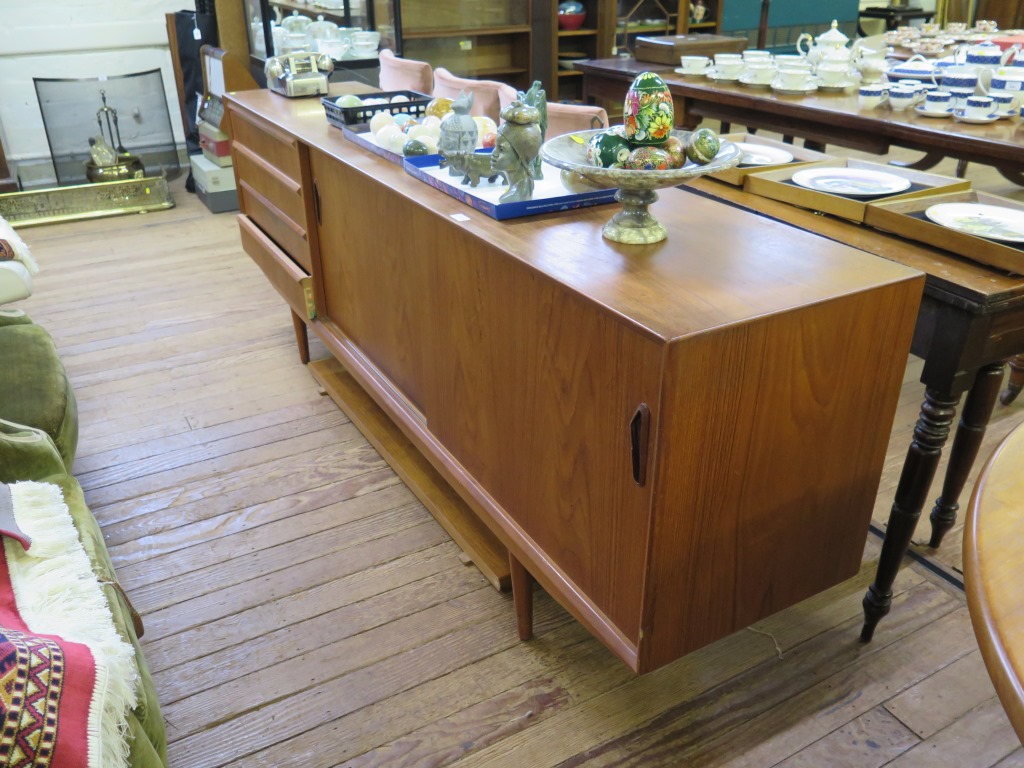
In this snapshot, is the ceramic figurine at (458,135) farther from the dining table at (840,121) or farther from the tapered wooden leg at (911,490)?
the dining table at (840,121)

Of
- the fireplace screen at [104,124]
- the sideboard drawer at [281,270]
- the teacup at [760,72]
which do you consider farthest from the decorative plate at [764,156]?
the fireplace screen at [104,124]

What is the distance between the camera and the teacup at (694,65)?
3223mm

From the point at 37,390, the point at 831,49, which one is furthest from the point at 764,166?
the point at 37,390

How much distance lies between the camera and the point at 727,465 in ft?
3.77

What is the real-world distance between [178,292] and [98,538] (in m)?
2.16

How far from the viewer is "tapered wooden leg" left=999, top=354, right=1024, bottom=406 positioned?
2482 millimetres

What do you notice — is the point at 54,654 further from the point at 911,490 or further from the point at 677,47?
the point at 677,47

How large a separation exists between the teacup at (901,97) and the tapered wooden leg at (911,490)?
143cm

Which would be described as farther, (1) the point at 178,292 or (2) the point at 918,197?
(1) the point at 178,292

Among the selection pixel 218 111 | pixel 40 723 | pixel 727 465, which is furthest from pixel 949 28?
pixel 40 723

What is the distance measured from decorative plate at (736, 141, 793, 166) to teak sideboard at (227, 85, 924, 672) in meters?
0.40

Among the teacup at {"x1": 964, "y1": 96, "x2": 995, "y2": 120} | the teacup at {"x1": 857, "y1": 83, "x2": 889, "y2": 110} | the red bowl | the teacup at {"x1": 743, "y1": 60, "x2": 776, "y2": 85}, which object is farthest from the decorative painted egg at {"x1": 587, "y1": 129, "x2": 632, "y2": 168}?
the red bowl

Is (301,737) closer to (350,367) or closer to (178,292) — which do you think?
(350,367)

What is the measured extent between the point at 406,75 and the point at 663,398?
2.62 meters
